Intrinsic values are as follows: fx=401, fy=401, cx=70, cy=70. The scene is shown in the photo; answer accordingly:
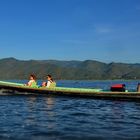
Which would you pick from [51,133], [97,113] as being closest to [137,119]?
[97,113]

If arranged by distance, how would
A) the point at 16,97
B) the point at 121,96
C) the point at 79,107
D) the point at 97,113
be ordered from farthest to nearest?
the point at 16,97 < the point at 121,96 < the point at 79,107 < the point at 97,113

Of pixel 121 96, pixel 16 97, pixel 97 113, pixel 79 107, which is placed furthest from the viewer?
pixel 16 97

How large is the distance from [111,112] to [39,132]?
9239 millimetres

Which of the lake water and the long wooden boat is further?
the long wooden boat

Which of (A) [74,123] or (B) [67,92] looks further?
(B) [67,92]

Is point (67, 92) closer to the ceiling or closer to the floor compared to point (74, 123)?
closer to the ceiling

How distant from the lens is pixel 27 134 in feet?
57.6

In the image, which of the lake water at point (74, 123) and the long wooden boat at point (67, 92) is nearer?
the lake water at point (74, 123)

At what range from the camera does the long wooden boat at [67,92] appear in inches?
1321

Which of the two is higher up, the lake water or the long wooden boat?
the long wooden boat

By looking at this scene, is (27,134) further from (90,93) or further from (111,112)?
(90,93)

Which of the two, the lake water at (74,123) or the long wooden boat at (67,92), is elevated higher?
the long wooden boat at (67,92)

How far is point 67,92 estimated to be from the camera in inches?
1448

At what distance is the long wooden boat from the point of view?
3356 cm
